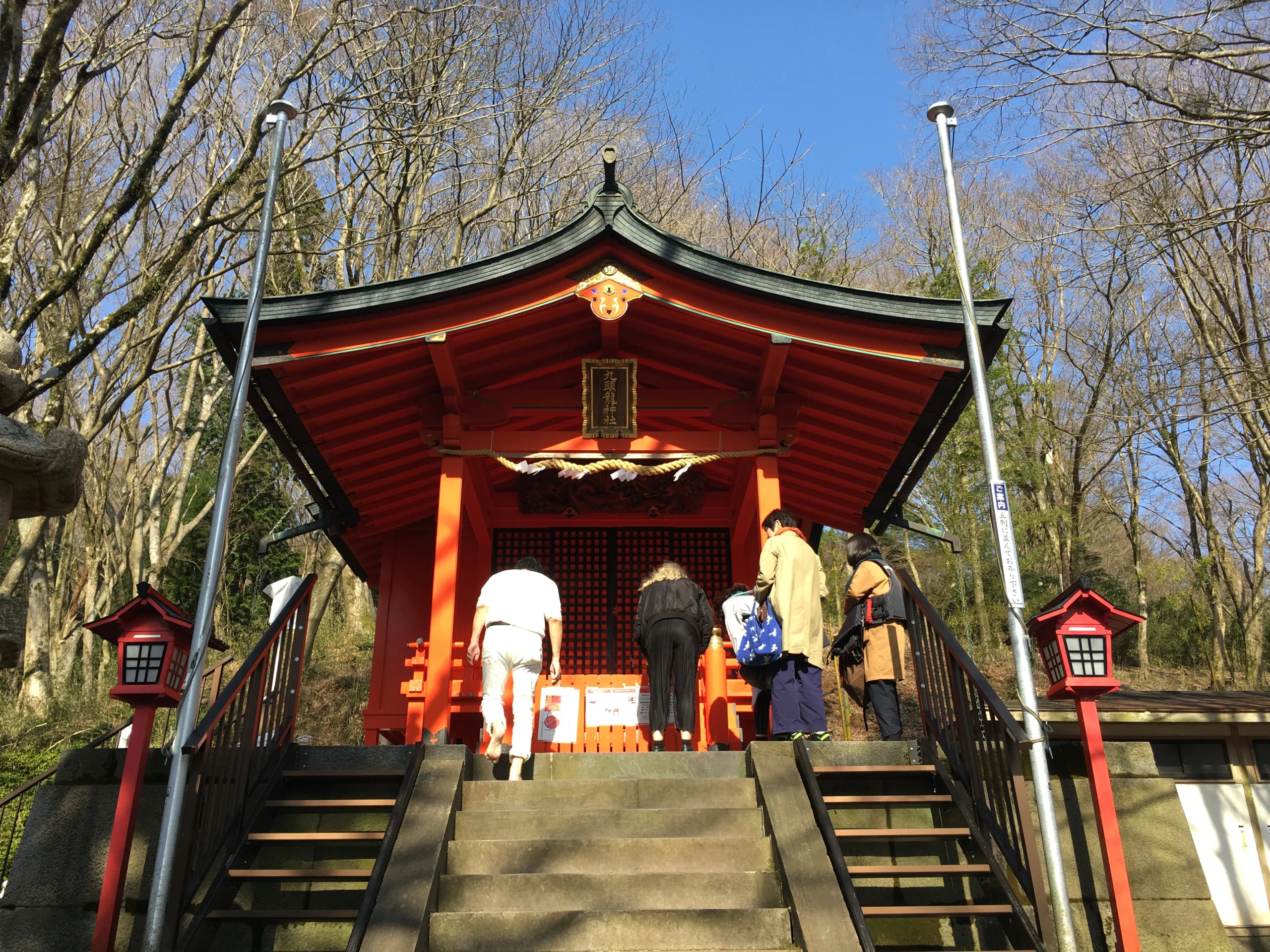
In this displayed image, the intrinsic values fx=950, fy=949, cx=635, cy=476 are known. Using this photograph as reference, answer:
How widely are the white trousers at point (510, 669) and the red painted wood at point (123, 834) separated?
1.84 m

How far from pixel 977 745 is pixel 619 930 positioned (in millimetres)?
2227

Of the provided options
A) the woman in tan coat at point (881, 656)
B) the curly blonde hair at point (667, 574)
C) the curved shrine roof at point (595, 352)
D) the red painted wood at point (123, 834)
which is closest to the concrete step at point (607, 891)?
the red painted wood at point (123, 834)

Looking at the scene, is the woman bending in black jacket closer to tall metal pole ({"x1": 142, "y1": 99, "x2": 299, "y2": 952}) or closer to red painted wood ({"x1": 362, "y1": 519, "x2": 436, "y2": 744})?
tall metal pole ({"x1": 142, "y1": 99, "x2": 299, "y2": 952})

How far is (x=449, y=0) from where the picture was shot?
1418cm

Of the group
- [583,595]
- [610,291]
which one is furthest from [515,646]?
[583,595]

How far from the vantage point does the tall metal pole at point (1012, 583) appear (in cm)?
457

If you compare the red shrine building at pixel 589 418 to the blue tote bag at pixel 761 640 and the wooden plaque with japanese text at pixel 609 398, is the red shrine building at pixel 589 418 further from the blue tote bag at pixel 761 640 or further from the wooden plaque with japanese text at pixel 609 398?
the blue tote bag at pixel 761 640

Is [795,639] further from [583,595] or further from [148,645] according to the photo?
[583,595]

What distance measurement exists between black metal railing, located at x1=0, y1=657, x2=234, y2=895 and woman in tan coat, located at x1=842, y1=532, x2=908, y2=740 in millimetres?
4795

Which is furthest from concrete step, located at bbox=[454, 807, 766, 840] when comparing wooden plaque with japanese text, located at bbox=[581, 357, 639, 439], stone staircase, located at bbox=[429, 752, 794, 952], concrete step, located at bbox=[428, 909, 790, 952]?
wooden plaque with japanese text, located at bbox=[581, 357, 639, 439]

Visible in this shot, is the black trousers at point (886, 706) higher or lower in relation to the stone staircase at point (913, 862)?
higher

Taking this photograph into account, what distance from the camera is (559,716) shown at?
26.8 feet

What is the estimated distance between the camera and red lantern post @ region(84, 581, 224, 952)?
4719 millimetres

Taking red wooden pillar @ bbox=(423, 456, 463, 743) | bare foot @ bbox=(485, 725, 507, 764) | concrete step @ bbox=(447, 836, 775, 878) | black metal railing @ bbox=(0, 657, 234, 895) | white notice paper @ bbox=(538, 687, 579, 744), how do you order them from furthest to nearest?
white notice paper @ bbox=(538, 687, 579, 744), red wooden pillar @ bbox=(423, 456, 463, 743), black metal railing @ bbox=(0, 657, 234, 895), bare foot @ bbox=(485, 725, 507, 764), concrete step @ bbox=(447, 836, 775, 878)
